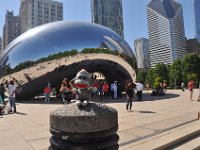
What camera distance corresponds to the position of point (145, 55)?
190 meters

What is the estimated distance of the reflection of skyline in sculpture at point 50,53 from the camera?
17.7m

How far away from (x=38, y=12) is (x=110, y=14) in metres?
41.6

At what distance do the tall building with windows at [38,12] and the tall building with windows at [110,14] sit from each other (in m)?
22.8

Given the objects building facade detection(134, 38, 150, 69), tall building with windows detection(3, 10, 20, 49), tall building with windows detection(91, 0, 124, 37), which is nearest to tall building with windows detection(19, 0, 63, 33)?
tall building with windows detection(3, 10, 20, 49)

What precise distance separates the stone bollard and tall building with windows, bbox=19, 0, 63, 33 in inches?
4706

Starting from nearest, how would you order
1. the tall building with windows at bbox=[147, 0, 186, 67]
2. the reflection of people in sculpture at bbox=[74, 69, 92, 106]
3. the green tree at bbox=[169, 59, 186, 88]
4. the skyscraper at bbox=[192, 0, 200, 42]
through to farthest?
1. the reflection of people in sculpture at bbox=[74, 69, 92, 106]
2. the green tree at bbox=[169, 59, 186, 88]
3. the tall building with windows at bbox=[147, 0, 186, 67]
4. the skyscraper at bbox=[192, 0, 200, 42]

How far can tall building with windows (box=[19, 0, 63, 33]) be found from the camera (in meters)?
117

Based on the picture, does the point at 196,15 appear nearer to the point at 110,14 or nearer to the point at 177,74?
the point at 110,14

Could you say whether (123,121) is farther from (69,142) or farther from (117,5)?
(117,5)

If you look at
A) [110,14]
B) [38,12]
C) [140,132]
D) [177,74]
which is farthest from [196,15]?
[140,132]

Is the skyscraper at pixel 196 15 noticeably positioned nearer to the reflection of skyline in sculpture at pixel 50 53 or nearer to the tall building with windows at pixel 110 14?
the tall building with windows at pixel 110 14

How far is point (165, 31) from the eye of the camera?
6644 inches

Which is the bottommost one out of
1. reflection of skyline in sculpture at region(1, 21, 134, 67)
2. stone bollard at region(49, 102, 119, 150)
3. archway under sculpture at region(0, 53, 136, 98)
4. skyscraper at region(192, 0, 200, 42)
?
stone bollard at region(49, 102, 119, 150)

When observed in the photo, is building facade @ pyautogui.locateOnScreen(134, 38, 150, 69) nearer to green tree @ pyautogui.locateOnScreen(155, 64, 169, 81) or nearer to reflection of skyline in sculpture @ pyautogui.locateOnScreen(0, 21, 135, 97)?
green tree @ pyautogui.locateOnScreen(155, 64, 169, 81)
